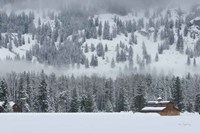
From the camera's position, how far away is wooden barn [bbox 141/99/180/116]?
122m

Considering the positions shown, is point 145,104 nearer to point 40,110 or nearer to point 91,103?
point 91,103

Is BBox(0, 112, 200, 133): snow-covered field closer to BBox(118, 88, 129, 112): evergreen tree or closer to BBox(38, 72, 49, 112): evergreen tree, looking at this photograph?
BBox(38, 72, 49, 112): evergreen tree

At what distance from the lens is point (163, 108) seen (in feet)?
411

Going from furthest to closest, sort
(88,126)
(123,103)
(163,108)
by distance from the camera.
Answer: (123,103), (163,108), (88,126)

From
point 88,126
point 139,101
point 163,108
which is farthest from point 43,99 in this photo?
point 88,126

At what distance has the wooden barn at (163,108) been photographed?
399 feet

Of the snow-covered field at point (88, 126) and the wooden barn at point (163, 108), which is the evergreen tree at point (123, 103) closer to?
the wooden barn at point (163, 108)

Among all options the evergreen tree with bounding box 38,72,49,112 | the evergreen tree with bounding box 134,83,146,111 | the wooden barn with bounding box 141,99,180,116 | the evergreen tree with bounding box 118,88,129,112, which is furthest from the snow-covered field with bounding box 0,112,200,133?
the evergreen tree with bounding box 118,88,129,112

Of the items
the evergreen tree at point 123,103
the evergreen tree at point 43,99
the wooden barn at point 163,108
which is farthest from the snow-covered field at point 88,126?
the evergreen tree at point 123,103

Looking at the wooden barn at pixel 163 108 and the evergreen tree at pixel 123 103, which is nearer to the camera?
the wooden barn at pixel 163 108

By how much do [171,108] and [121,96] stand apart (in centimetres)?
3159

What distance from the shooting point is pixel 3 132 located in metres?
40.3

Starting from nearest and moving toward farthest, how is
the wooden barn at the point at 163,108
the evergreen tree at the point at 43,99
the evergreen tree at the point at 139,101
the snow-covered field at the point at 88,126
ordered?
the snow-covered field at the point at 88,126 → the wooden barn at the point at 163,108 → the evergreen tree at the point at 43,99 → the evergreen tree at the point at 139,101

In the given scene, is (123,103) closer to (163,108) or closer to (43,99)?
(163,108)
